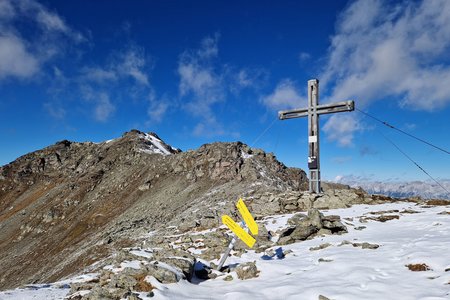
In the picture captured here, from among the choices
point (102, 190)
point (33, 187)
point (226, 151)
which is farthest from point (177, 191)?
point (33, 187)

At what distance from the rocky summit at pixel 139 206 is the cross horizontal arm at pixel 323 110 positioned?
20.8 feet

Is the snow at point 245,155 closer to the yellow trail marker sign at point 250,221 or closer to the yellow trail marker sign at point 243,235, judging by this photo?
the yellow trail marker sign at point 250,221

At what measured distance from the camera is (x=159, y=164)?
6556 cm

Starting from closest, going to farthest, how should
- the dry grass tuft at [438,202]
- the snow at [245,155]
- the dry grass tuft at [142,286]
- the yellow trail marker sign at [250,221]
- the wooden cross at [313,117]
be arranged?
the dry grass tuft at [142,286] < the yellow trail marker sign at [250,221] < the dry grass tuft at [438,202] < the wooden cross at [313,117] < the snow at [245,155]

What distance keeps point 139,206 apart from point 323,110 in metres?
39.0

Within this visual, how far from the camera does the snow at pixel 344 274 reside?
27.2 ft

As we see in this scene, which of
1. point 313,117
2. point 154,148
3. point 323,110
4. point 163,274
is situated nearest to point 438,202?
point 323,110

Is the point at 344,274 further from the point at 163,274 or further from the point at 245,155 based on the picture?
the point at 245,155

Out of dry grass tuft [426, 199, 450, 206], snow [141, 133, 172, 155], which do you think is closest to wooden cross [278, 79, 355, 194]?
dry grass tuft [426, 199, 450, 206]

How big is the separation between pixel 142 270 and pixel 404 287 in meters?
8.03

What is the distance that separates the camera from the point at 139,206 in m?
52.2

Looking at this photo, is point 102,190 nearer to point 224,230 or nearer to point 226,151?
point 226,151

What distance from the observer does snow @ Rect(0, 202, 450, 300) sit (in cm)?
830

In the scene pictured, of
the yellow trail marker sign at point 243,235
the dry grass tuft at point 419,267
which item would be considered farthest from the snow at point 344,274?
the yellow trail marker sign at point 243,235
